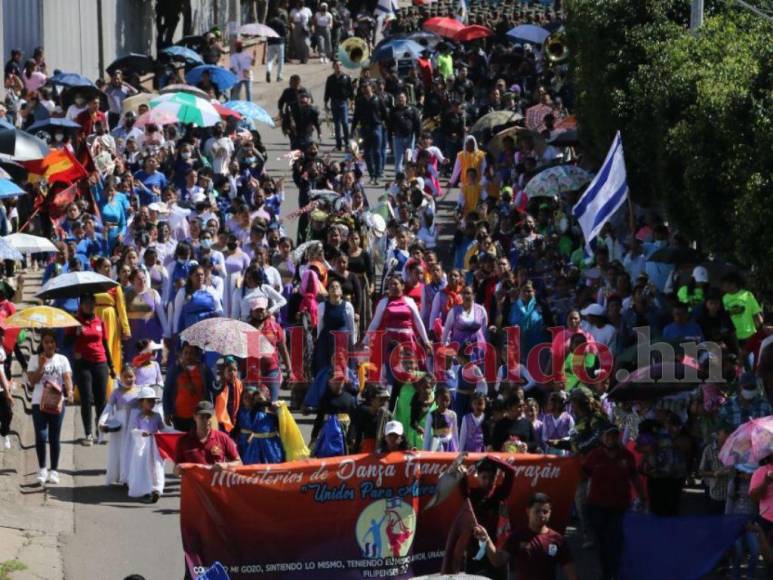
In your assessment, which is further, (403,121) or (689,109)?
(403,121)

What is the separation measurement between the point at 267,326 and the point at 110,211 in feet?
19.1

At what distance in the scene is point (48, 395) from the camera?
17125mm

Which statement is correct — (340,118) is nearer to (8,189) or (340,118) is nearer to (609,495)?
(8,189)

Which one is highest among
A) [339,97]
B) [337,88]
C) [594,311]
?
[337,88]

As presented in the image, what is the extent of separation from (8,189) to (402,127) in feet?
34.7

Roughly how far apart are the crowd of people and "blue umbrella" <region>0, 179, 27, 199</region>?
0.85 metres

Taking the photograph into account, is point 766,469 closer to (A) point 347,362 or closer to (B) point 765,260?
(B) point 765,260

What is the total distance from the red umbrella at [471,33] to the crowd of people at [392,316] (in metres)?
9.21

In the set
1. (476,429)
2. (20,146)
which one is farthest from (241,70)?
(476,429)

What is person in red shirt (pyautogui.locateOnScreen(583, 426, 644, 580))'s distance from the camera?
46.1ft

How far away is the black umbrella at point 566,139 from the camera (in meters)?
27.9

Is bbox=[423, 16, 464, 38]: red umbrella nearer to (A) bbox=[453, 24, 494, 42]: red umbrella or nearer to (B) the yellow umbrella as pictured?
(A) bbox=[453, 24, 494, 42]: red umbrella

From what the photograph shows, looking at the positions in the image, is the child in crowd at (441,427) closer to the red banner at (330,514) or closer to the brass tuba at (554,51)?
the red banner at (330,514)

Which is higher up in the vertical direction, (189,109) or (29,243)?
(189,109)
